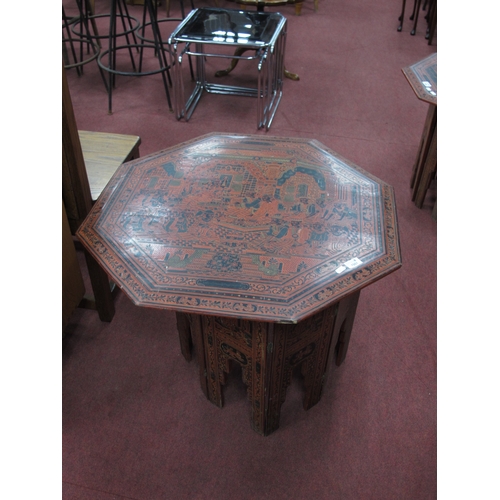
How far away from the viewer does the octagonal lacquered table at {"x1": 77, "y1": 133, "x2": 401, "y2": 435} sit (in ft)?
4.72

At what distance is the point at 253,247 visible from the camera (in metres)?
1.57

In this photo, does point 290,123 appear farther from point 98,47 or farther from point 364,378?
point 364,378

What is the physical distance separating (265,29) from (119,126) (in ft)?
4.25

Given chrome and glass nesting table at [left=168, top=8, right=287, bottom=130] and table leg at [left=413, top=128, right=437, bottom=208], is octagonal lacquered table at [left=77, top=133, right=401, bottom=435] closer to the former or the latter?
table leg at [left=413, top=128, right=437, bottom=208]

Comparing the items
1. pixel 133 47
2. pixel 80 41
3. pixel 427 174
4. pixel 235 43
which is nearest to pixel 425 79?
pixel 427 174

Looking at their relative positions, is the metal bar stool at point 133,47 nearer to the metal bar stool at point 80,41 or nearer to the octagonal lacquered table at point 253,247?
the metal bar stool at point 80,41

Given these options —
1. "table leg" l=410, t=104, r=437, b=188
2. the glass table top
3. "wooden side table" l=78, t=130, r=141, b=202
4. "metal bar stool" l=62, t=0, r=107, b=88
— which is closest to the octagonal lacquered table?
"wooden side table" l=78, t=130, r=141, b=202

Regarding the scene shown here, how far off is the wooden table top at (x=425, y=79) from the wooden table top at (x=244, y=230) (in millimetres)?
864

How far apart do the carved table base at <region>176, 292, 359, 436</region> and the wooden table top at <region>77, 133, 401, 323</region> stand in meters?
0.22

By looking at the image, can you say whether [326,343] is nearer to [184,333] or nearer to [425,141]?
[184,333]

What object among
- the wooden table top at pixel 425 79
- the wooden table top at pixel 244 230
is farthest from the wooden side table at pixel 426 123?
the wooden table top at pixel 244 230

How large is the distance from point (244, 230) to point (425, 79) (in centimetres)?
169

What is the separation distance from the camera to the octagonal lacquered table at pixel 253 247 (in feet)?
4.72

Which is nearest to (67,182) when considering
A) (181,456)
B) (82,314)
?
(82,314)
